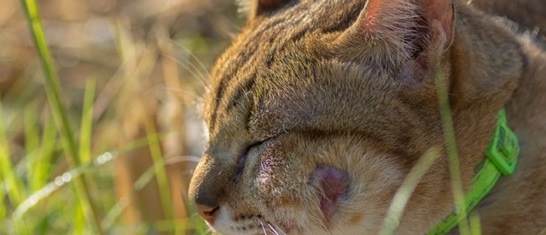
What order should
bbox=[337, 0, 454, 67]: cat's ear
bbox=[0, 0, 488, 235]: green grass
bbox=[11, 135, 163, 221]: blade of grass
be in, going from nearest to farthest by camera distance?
bbox=[337, 0, 454, 67]: cat's ear < bbox=[0, 0, 488, 235]: green grass < bbox=[11, 135, 163, 221]: blade of grass

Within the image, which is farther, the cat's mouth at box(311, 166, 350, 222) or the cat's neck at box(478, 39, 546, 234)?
the cat's neck at box(478, 39, 546, 234)

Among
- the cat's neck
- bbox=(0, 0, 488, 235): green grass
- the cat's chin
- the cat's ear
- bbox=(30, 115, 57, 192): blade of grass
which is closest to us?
the cat's ear

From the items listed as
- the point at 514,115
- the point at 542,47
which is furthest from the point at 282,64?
the point at 542,47

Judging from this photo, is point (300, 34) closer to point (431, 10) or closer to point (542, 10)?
point (431, 10)

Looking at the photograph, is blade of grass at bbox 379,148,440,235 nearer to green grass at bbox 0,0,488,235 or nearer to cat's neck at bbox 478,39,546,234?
green grass at bbox 0,0,488,235

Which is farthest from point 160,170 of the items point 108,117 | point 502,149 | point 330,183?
point 108,117

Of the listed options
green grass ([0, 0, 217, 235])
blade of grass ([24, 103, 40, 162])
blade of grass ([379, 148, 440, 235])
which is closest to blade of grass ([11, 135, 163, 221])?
green grass ([0, 0, 217, 235])
